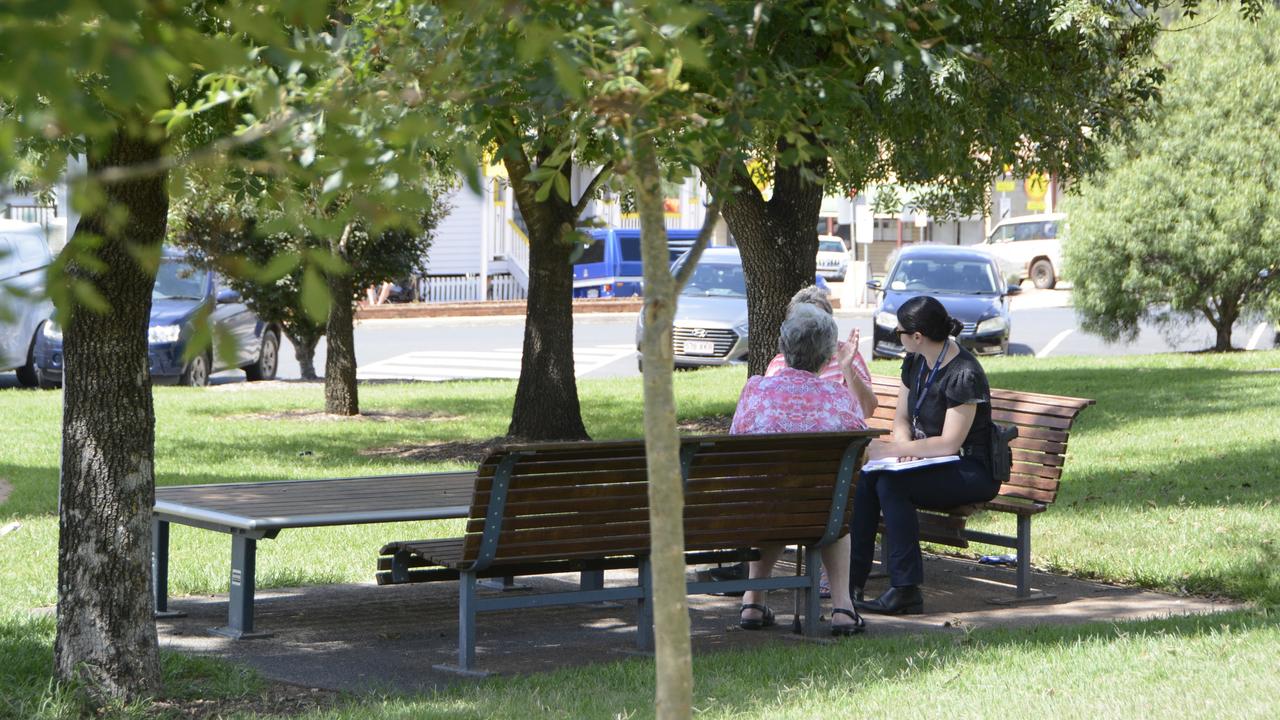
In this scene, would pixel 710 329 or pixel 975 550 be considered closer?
pixel 975 550

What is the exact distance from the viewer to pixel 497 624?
7.00 meters

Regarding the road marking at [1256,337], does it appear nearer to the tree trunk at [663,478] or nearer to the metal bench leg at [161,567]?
the metal bench leg at [161,567]

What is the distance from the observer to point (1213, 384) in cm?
1675

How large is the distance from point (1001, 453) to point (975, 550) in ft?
6.97

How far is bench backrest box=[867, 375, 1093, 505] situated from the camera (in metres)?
7.55

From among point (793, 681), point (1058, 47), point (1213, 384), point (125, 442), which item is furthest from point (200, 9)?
point (1213, 384)

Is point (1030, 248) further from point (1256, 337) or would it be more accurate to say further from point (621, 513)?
point (621, 513)

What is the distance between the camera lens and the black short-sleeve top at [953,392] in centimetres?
698

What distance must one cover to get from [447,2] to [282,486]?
500 centimetres

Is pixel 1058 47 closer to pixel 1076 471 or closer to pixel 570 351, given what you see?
pixel 1076 471

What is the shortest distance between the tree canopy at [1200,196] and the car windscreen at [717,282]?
4.97m

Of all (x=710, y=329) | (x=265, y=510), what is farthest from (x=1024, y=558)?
(x=710, y=329)

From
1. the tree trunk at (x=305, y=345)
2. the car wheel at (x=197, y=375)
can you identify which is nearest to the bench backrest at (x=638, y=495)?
the tree trunk at (x=305, y=345)

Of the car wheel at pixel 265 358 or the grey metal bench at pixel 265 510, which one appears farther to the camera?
the car wheel at pixel 265 358
